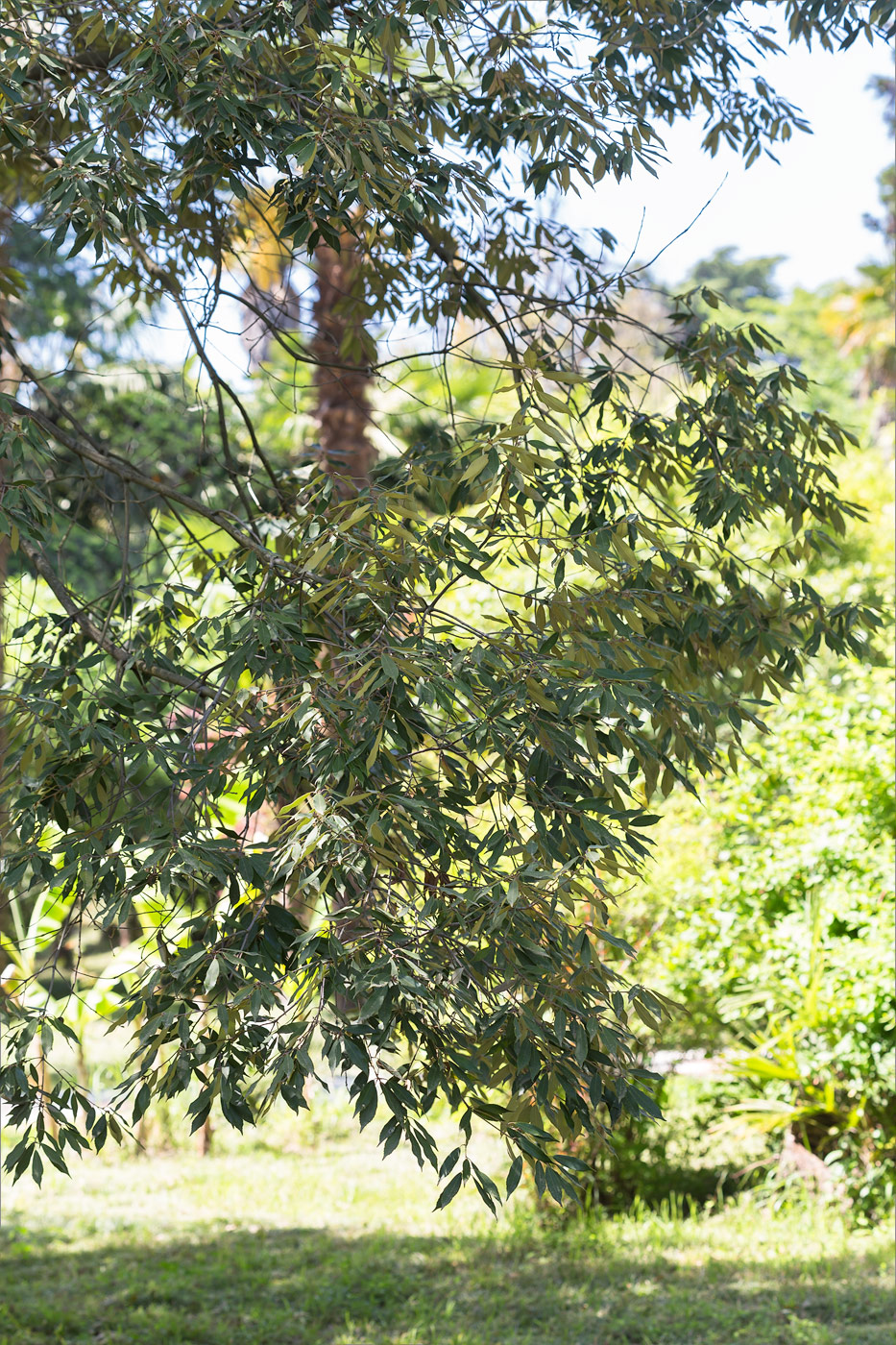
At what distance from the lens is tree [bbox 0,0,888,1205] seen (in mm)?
2348

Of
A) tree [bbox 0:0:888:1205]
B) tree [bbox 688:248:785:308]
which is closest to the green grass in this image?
tree [bbox 0:0:888:1205]

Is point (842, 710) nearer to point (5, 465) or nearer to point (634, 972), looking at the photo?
point (634, 972)

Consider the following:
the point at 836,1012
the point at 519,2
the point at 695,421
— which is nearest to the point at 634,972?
the point at 836,1012

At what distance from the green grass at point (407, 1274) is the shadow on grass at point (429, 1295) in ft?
0.04

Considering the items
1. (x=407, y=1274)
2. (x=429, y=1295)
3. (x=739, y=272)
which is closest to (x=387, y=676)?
(x=429, y=1295)

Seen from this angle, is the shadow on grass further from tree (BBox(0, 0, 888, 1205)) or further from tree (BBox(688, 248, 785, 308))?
tree (BBox(688, 248, 785, 308))

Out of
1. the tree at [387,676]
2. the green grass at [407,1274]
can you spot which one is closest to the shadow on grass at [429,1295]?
the green grass at [407,1274]

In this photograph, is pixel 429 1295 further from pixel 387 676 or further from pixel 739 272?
pixel 739 272

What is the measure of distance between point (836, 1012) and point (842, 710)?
5.38 ft

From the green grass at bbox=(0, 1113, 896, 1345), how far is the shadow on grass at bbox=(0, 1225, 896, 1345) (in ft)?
0.04

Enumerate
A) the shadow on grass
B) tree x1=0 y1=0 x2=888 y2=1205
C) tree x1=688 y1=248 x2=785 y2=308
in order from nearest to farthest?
tree x1=0 y1=0 x2=888 y2=1205 < the shadow on grass < tree x1=688 y1=248 x2=785 y2=308

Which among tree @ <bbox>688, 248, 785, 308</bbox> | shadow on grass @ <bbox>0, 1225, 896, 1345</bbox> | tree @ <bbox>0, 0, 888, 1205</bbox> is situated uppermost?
tree @ <bbox>688, 248, 785, 308</bbox>

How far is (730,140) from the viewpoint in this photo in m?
4.57

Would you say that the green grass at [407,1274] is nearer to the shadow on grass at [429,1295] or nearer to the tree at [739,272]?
the shadow on grass at [429,1295]
